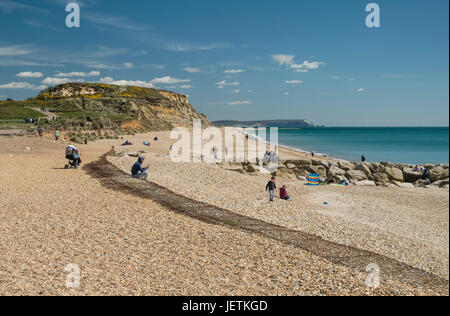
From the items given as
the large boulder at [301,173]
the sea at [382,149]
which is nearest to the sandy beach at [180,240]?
the large boulder at [301,173]

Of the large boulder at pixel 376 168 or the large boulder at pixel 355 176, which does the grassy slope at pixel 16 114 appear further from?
the large boulder at pixel 376 168

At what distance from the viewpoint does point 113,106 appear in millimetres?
82125

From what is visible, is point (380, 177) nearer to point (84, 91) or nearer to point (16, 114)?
point (16, 114)

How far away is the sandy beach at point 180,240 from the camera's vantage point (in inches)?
319

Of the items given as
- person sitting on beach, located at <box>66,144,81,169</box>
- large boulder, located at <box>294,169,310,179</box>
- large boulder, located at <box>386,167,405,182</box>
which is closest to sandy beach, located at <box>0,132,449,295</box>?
person sitting on beach, located at <box>66,144,81,169</box>

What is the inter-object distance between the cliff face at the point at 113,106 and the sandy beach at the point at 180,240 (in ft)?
135

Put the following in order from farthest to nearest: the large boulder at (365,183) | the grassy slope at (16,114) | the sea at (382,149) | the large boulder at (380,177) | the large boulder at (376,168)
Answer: the sea at (382,149) → the grassy slope at (16,114) → the large boulder at (376,168) → the large boulder at (380,177) → the large boulder at (365,183)

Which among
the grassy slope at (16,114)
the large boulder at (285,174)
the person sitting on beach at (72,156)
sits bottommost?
the large boulder at (285,174)

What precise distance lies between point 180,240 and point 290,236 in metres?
4.04
